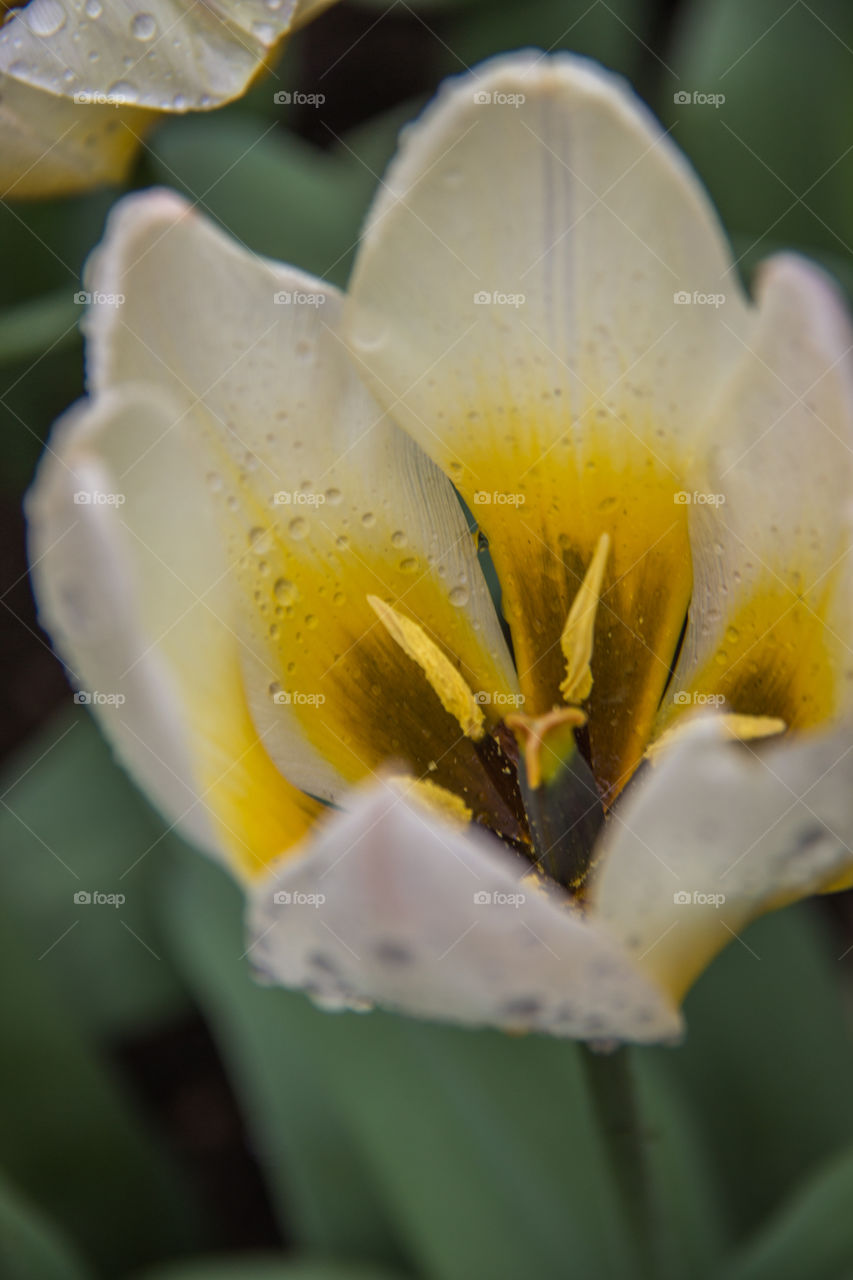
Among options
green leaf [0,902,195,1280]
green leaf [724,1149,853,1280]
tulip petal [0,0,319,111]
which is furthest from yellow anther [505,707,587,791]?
green leaf [0,902,195,1280]

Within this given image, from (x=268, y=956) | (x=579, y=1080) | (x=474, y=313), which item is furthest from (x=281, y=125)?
(x=268, y=956)

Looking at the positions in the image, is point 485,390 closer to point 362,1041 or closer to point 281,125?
point 362,1041

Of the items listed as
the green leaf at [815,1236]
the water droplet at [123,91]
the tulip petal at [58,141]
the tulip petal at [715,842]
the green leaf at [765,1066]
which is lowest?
the green leaf at [765,1066]

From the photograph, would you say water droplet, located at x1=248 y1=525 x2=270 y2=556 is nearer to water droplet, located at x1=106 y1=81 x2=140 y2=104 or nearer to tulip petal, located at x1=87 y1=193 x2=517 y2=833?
tulip petal, located at x1=87 y1=193 x2=517 y2=833

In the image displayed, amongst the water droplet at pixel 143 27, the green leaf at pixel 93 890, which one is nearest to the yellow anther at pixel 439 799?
the water droplet at pixel 143 27

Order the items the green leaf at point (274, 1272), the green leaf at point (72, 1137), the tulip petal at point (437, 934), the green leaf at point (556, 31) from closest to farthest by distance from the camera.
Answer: the tulip petal at point (437, 934)
the green leaf at point (274, 1272)
the green leaf at point (72, 1137)
the green leaf at point (556, 31)

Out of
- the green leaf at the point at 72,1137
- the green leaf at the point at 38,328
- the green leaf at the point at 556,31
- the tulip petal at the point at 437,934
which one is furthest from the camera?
the green leaf at the point at 556,31

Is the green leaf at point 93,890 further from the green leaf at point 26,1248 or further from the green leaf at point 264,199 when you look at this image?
the green leaf at point 264,199
